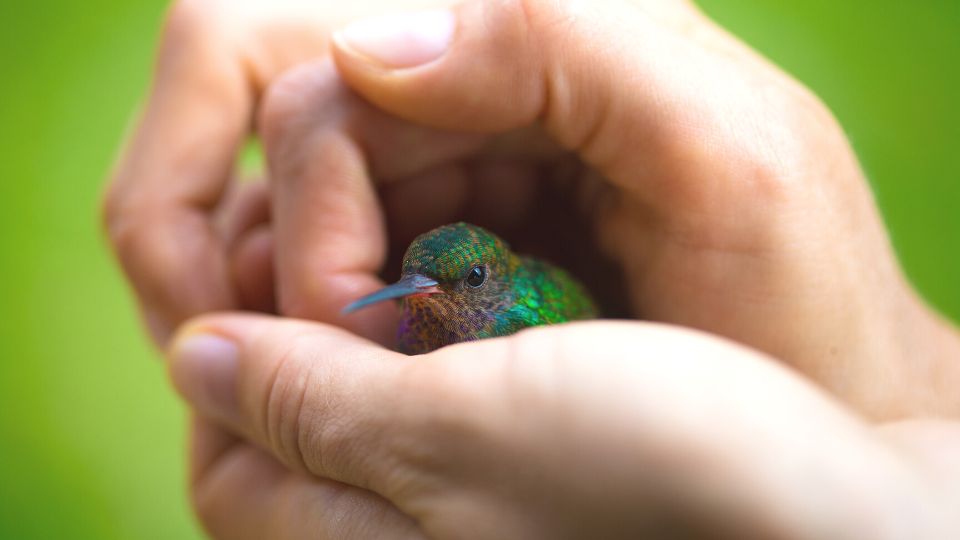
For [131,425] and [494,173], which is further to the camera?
[131,425]

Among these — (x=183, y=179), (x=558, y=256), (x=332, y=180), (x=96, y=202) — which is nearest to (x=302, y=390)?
(x=332, y=180)

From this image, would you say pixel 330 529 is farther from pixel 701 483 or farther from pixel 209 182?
pixel 209 182

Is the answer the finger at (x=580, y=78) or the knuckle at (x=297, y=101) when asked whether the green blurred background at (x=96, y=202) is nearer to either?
the finger at (x=580, y=78)

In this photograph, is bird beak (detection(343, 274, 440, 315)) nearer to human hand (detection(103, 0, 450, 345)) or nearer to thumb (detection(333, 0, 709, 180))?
thumb (detection(333, 0, 709, 180))

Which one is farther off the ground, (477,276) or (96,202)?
(477,276)

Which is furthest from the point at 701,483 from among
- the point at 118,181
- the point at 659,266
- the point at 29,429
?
the point at 29,429

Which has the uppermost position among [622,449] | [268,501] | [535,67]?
[535,67]

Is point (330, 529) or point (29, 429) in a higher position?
point (330, 529)

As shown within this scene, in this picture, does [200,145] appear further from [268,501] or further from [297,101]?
[268,501]
